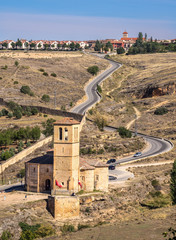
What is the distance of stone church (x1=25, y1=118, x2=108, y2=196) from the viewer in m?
43.9

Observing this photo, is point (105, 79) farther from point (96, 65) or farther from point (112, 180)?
point (112, 180)

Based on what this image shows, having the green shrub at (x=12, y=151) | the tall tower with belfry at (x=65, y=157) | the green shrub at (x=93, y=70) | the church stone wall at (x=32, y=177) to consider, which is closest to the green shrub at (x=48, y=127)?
the green shrub at (x=12, y=151)

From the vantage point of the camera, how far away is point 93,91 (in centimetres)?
11350

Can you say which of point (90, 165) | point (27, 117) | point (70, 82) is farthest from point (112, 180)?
point (70, 82)

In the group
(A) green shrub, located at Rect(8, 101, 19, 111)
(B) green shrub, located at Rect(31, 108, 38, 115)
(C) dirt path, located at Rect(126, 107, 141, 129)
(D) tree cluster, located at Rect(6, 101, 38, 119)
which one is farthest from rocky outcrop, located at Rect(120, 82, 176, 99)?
(A) green shrub, located at Rect(8, 101, 19, 111)

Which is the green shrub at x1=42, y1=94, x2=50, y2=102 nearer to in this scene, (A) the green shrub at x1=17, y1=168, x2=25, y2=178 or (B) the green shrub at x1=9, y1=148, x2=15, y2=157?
(B) the green shrub at x1=9, y1=148, x2=15, y2=157

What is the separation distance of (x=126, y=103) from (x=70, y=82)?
15.6m

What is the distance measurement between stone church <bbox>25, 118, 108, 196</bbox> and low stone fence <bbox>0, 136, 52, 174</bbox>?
12.6m

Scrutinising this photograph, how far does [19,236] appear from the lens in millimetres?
37312

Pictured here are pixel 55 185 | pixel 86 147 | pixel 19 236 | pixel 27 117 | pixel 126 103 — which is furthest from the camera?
pixel 126 103

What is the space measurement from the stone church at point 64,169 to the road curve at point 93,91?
142 feet

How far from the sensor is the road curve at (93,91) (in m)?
94.6

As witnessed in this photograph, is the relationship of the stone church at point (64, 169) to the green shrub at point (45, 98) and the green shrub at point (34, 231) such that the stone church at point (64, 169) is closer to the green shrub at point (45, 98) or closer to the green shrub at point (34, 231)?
the green shrub at point (34, 231)

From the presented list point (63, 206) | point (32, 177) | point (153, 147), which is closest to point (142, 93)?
point (153, 147)
